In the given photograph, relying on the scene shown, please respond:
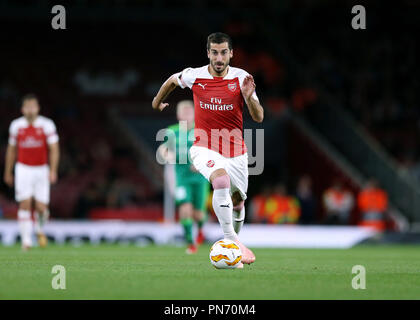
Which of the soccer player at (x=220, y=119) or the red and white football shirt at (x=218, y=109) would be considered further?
the red and white football shirt at (x=218, y=109)

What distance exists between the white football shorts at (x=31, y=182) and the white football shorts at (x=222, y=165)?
5411 mm

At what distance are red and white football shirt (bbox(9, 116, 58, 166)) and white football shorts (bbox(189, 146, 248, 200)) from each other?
5.33 meters

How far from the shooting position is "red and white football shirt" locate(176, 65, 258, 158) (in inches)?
365

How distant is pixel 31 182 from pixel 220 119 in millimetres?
5697

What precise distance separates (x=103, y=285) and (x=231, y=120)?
2.90 m

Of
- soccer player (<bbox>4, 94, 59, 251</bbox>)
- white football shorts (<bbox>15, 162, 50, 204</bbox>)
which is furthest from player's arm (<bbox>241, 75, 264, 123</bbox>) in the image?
white football shorts (<bbox>15, 162, 50, 204</bbox>)

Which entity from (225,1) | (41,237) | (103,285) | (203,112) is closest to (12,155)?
(41,237)

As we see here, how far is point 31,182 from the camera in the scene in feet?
46.6

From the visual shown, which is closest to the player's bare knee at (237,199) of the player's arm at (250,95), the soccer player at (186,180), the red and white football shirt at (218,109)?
the red and white football shirt at (218,109)

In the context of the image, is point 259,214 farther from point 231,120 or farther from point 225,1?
point 231,120

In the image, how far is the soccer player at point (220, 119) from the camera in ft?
29.8

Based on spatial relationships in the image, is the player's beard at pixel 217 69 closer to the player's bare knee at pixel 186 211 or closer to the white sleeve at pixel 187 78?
the white sleeve at pixel 187 78

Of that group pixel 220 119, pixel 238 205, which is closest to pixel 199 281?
pixel 220 119

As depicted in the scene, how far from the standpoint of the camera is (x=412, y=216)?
70.7 ft
